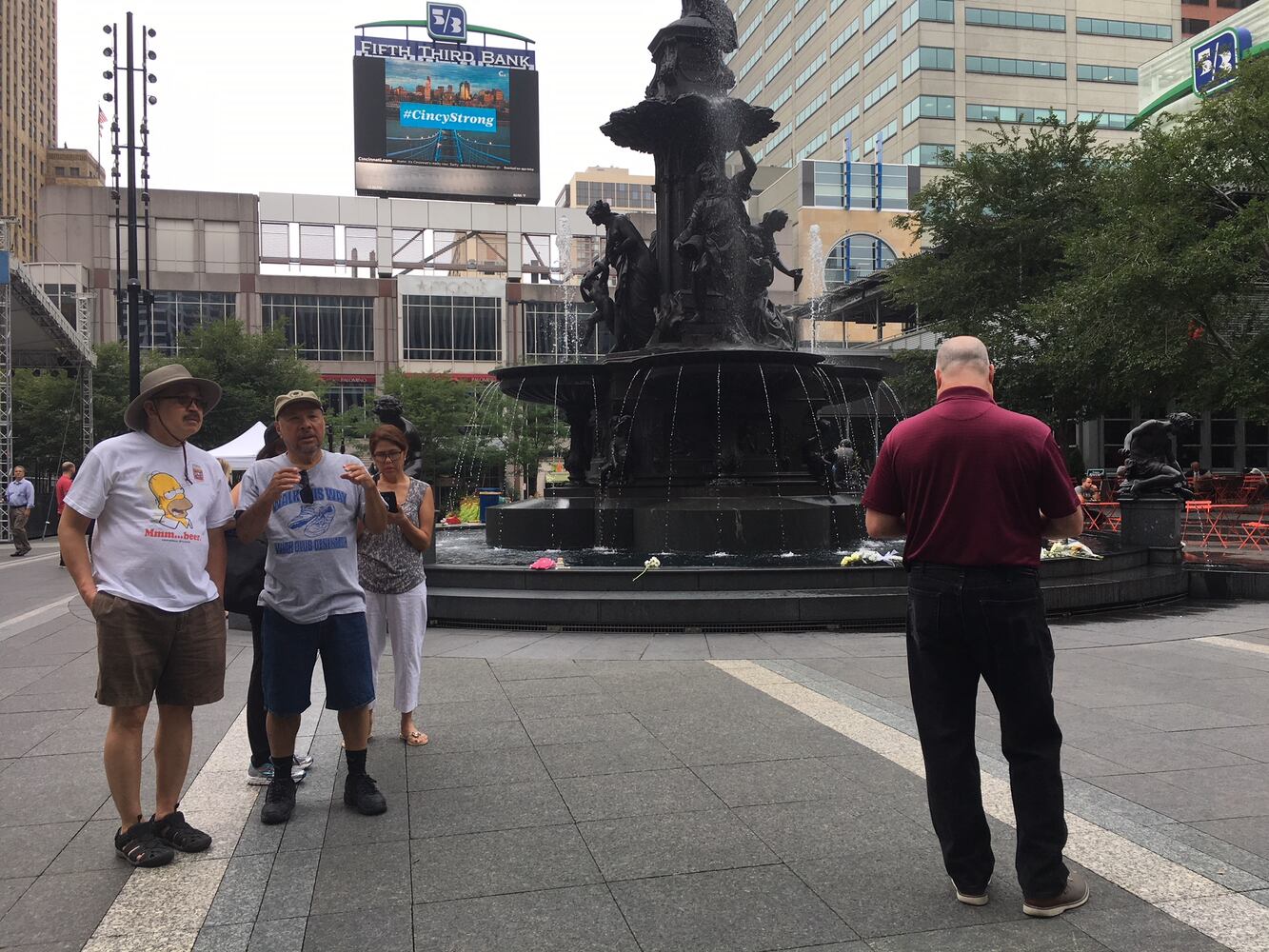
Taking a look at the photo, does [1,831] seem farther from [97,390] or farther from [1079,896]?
[97,390]

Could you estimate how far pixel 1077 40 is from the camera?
74.4 metres

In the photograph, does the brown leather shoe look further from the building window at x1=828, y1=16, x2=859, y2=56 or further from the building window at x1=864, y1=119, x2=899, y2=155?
the building window at x1=828, y1=16, x2=859, y2=56

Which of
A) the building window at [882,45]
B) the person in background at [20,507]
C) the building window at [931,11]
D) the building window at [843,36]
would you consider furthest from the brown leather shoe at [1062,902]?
the building window at [843,36]

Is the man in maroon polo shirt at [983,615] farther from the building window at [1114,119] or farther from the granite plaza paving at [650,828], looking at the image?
the building window at [1114,119]

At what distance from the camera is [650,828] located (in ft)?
14.4

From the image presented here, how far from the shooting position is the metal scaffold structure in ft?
94.1

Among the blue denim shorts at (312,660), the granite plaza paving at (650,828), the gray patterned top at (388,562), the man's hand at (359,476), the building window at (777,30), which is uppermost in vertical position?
the building window at (777,30)

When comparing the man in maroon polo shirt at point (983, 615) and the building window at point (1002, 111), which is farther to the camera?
the building window at point (1002, 111)

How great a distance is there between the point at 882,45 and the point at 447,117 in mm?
35317

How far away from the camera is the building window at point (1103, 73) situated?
245ft

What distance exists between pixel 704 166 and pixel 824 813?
548 inches

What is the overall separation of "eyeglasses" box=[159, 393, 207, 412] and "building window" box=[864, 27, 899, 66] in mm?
78166

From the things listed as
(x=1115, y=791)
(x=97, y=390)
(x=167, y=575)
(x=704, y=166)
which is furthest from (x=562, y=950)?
(x=97, y=390)

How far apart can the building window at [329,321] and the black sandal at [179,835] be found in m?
60.6
